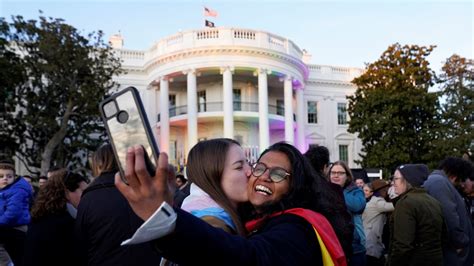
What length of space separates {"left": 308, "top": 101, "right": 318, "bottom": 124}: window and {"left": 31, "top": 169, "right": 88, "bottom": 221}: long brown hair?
102 ft

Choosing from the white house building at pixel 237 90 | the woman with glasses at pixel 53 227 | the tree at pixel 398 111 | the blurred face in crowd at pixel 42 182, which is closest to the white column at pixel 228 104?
the white house building at pixel 237 90

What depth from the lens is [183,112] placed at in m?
29.8

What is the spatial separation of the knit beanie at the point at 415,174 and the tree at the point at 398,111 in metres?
22.4

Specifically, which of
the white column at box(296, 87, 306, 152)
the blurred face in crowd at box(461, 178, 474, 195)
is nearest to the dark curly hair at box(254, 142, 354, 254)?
the blurred face in crowd at box(461, 178, 474, 195)

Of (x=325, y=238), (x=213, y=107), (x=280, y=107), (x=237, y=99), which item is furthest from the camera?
(x=280, y=107)

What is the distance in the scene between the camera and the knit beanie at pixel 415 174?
14.7 feet

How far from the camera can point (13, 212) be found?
5.09 m

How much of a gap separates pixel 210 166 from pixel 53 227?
5.48 ft

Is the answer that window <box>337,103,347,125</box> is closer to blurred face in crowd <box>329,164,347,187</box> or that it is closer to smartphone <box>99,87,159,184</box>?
blurred face in crowd <box>329,164,347,187</box>

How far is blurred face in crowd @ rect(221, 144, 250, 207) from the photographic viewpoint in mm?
2068

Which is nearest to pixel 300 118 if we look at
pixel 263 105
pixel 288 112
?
pixel 288 112

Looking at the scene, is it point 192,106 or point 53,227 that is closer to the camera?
point 53,227

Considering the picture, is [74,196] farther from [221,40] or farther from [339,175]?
[221,40]

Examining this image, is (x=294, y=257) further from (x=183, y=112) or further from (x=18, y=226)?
(x=183, y=112)
